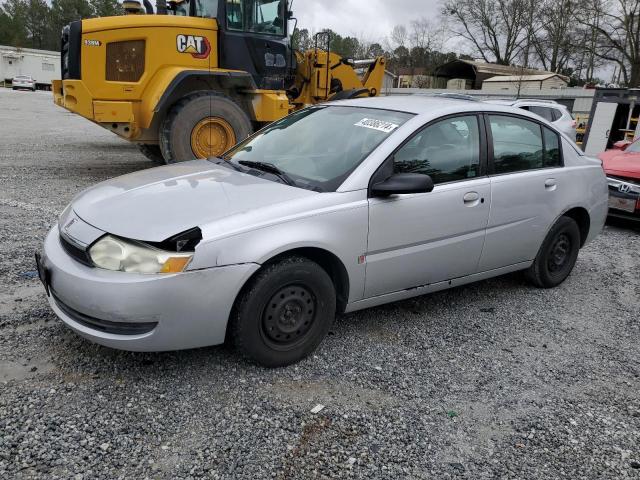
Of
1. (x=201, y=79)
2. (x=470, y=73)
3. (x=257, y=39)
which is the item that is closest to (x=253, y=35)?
(x=257, y=39)

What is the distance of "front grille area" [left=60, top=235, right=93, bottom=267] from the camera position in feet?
9.36

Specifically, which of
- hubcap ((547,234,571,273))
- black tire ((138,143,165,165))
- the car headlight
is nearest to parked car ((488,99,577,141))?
hubcap ((547,234,571,273))

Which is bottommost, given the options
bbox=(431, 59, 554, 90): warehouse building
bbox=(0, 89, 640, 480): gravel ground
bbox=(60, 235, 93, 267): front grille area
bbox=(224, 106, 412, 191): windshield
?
bbox=(0, 89, 640, 480): gravel ground

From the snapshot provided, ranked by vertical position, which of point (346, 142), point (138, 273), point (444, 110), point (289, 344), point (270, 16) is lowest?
point (289, 344)

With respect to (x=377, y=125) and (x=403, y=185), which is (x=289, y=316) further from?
(x=377, y=125)

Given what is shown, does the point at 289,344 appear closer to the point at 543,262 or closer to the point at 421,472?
the point at 421,472

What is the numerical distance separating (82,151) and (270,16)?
19.0ft

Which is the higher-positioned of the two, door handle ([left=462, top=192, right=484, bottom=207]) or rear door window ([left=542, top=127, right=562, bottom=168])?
rear door window ([left=542, top=127, right=562, bottom=168])

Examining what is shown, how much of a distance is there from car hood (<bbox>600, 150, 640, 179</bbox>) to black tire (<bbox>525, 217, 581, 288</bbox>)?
2.66 metres

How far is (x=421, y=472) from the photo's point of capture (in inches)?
97.7

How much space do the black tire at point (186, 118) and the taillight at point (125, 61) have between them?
2.54 feet

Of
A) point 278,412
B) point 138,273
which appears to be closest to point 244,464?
point 278,412

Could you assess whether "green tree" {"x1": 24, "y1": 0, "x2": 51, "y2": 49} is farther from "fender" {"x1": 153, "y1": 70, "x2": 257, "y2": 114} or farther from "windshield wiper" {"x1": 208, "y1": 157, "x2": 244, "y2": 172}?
"windshield wiper" {"x1": 208, "y1": 157, "x2": 244, "y2": 172}

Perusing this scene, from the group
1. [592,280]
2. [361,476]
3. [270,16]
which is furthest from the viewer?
[270,16]
